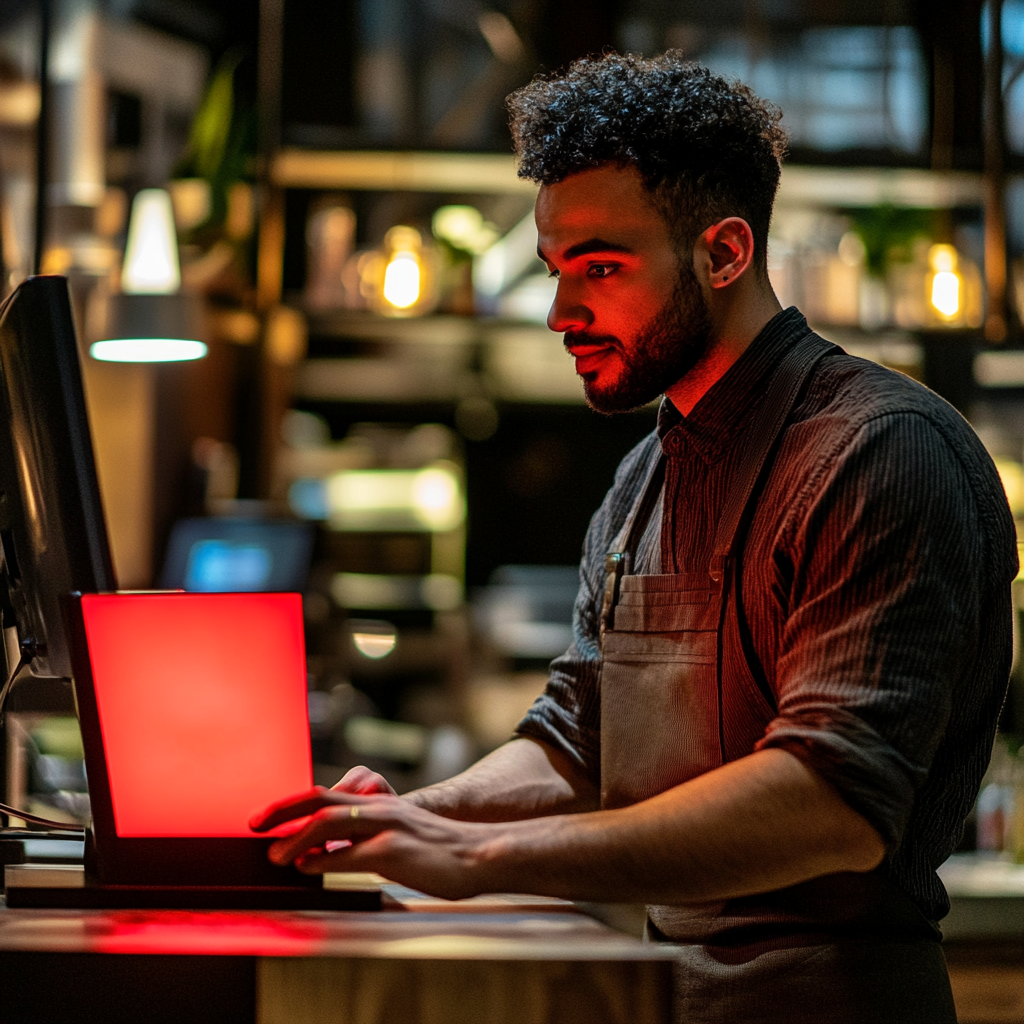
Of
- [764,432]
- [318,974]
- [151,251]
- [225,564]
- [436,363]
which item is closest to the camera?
[318,974]

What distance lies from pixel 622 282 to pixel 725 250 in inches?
4.3

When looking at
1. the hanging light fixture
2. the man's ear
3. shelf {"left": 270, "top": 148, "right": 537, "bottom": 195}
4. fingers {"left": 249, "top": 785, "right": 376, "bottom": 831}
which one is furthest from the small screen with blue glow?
fingers {"left": 249, "top": 785, "right": 376, "bottom": 831}

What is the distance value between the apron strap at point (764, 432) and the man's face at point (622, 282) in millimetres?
86

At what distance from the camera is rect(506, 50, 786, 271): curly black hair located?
4.10 feet

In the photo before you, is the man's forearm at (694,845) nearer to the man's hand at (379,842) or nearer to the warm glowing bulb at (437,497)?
the man's hand at (379,842)

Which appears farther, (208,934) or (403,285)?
(403,285)

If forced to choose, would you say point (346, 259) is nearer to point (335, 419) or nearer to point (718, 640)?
point (335, 419)

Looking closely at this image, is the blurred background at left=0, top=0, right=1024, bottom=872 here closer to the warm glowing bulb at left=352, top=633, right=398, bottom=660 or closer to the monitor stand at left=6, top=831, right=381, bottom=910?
the warm glowing bulb at left=352, top=633, right=398, bottom=660

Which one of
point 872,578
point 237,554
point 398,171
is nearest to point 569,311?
point 872,578

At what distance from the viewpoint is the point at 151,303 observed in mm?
3150

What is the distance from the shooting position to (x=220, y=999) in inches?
34.7

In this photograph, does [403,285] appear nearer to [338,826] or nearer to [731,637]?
[731,637]

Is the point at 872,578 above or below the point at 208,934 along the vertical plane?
above

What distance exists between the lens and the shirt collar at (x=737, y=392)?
1276 millimetres
